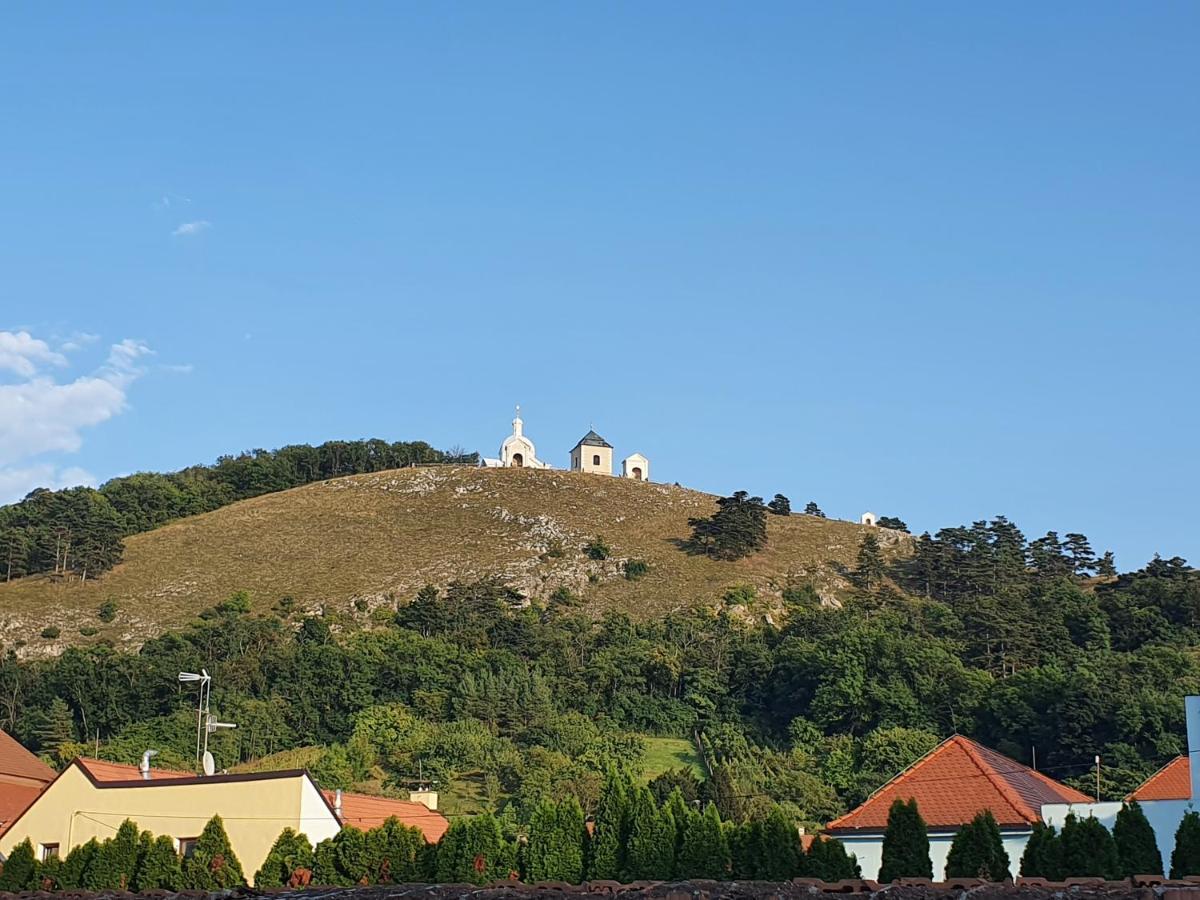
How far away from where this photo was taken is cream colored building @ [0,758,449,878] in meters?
25.8

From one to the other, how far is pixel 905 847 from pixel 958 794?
10.2m

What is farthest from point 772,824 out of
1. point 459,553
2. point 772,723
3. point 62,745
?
point 459,553

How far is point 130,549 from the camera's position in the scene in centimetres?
9631

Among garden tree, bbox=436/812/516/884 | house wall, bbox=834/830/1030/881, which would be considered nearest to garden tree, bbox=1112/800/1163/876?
house wall, bbox=834/830/1030/881

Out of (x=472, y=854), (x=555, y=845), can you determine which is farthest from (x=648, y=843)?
(x=472, y=854)

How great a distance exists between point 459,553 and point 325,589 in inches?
426

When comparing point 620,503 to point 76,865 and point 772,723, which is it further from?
point 76,865

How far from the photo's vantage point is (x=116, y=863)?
65.3 ft

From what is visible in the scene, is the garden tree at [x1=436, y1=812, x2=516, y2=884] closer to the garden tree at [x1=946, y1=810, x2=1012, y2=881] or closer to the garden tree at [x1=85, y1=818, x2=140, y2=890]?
the garden tree at [x1=85, y1=818, x2=140, y2=890]

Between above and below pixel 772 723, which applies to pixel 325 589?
above

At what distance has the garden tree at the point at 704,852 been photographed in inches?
752

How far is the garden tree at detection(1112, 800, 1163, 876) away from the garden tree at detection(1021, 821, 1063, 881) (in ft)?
2.77

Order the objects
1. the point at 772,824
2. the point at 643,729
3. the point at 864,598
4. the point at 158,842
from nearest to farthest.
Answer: the point at 772,824, the point at 158,842, the point at 643,729, the point at 864,598

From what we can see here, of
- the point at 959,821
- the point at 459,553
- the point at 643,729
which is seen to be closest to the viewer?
the point at 959,821
